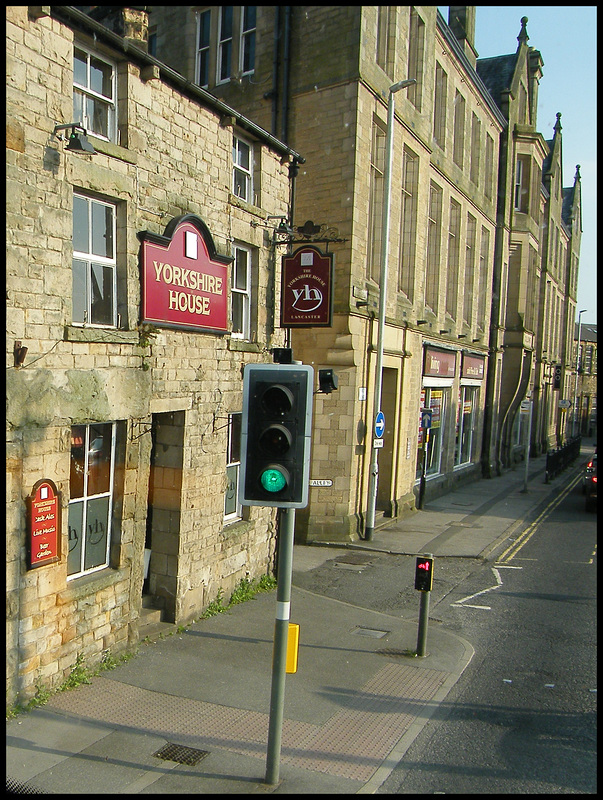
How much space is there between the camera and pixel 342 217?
52.1ft

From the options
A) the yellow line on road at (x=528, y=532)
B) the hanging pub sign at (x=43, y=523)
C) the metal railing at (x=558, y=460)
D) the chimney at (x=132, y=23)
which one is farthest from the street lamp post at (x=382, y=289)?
the metal railing at (x=558, y=460)

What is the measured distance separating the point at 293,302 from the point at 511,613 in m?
6.60

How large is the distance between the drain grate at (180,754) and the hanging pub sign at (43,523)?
2348mm

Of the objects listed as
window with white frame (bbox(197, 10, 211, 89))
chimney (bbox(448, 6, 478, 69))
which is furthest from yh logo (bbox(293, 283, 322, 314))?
chimney (bbox(448, 6, 478, 69))

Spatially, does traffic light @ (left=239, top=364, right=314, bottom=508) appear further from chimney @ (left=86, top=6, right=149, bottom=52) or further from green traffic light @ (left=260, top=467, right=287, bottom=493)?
chimney @ (left=86, top=6, right=149, bottom=52)

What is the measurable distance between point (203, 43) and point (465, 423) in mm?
17402

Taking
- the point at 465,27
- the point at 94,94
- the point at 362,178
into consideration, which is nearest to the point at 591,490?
the point at 362,178

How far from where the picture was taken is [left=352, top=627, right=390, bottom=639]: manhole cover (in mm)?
9820

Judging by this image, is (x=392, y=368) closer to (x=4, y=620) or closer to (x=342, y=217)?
(x=342, y=217)

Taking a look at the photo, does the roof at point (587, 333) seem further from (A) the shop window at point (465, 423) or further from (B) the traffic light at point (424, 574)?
(B) the traffic light at point (424, 574)

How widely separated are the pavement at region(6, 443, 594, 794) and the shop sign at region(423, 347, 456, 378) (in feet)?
38.4

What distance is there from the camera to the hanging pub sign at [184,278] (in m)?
8.69

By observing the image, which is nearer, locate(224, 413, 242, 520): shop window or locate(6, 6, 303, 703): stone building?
locate(6, 6, 303, 703): stone building

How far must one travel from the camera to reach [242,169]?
1126cm
